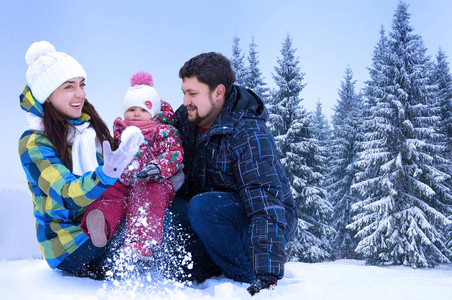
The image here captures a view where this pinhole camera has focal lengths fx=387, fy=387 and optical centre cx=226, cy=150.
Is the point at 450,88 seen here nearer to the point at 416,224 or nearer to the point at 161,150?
the point at 416,224

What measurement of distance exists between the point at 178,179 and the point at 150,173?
1.24 feet

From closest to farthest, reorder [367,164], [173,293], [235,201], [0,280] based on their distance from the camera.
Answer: [173,293] → [0,280] → [235,201] → [367,164]

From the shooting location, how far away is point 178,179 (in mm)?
3244

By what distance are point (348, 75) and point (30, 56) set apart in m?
23.3

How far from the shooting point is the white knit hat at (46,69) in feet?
9.17

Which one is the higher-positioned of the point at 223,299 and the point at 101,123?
the point at 101,123

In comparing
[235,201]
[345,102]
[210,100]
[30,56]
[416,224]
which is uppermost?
[345,102]

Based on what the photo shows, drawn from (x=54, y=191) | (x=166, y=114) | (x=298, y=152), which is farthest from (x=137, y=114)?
(x=298, y=152)

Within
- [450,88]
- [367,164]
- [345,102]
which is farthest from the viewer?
[345,102]

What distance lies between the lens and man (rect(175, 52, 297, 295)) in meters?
2.74

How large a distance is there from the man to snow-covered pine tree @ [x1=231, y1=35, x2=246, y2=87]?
13.5 meters

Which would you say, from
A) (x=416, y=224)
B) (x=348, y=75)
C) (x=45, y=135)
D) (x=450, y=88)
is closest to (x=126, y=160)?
(x=45, y=135)

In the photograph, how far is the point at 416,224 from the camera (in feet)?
49.3

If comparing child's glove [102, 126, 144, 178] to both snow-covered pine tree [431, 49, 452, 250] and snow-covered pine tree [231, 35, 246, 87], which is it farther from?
snow-covered pine tree [431, 49, 452, 250]
